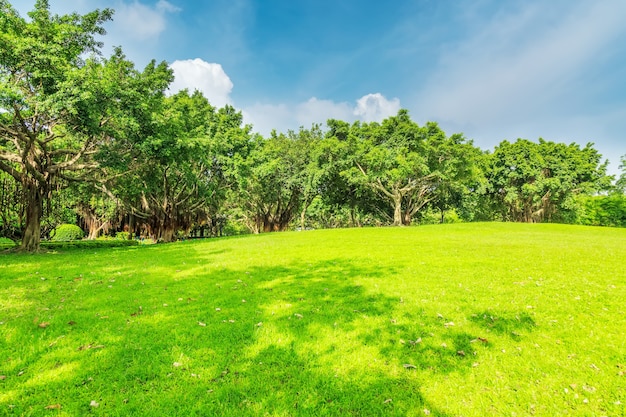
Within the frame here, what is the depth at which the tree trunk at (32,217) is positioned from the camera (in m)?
15.7

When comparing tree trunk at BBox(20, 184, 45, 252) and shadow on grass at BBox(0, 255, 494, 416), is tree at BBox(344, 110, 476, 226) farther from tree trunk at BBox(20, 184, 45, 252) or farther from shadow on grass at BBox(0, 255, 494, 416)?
tree trunk at BBox(20, 184, 45, 252)

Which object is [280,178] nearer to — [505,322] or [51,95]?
[51,95]

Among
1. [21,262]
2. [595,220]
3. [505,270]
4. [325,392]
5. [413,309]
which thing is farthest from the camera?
[595,220]

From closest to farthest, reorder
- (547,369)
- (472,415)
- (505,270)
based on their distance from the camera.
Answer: (472,415) → (547,369) → (505,270)

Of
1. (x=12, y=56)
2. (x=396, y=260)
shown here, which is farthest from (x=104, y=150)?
(x=396, y=260)

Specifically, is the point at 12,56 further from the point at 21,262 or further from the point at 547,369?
the point at 547,369

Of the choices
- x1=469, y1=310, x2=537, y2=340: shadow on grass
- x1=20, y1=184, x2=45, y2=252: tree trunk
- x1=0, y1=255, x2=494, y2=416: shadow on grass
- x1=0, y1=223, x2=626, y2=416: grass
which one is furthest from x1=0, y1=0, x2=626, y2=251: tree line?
x1=469, y1=310, x2=537, y2=340: shadow on grass

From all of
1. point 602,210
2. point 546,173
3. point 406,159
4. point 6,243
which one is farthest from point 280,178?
point 602,210

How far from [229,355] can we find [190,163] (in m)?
20.9

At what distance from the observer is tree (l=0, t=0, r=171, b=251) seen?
42.9ft

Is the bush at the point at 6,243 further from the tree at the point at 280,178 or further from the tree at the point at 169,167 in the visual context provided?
the tree at the point at 280,178

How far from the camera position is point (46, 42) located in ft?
47.5

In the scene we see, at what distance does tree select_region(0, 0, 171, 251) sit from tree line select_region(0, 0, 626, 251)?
0.21ft

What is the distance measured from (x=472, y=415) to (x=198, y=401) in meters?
3.44
